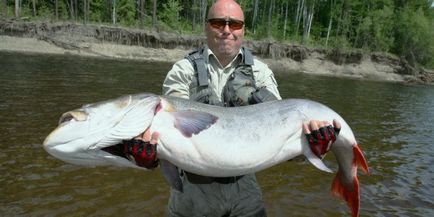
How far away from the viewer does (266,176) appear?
28.8ft

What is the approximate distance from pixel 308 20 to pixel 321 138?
188 ft

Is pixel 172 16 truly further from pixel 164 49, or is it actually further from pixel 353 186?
pixel 353 186

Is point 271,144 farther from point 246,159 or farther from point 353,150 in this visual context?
point 353,150

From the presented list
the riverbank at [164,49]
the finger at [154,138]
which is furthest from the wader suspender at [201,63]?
the riverbank at [164,49]

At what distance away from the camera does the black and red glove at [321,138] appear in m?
3.91

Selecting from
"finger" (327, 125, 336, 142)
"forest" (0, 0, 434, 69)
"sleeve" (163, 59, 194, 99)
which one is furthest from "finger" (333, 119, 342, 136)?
"forest" (0, 0, 434, 69)

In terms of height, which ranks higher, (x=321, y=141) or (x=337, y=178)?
(x=321, y=141)

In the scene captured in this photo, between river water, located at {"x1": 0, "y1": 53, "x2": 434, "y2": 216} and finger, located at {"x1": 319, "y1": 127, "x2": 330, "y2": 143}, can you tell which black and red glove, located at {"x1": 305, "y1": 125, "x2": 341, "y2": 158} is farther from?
river water, located at {"x1": 0, "y1": 53, "x2": 434, "y2": 216}

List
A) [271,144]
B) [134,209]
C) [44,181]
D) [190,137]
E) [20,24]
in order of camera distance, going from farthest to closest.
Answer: [20,24] < [44,181] < [134,209] < [271,144] < [190,137]

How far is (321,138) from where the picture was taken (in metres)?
3.90

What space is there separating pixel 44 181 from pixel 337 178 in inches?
224

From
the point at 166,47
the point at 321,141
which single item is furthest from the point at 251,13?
the point at 321,141

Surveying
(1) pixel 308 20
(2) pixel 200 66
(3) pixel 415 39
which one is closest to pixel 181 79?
(2) pixel 200 66

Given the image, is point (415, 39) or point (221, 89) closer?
point (221, 89)
